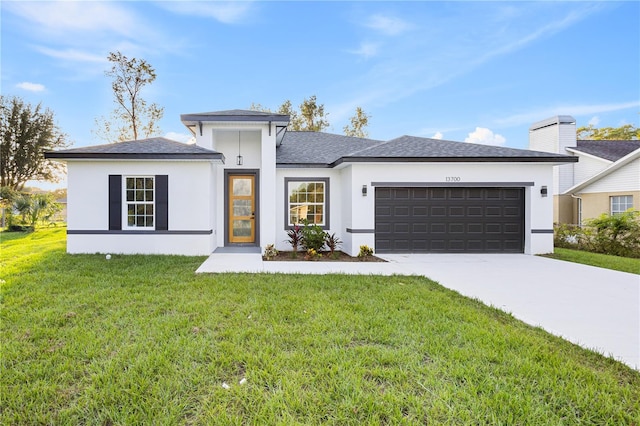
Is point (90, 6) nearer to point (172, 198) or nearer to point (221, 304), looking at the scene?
point (172, 198)

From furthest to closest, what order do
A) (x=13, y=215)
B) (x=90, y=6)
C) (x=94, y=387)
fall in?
(x=13, y=215), (x=90, y=6), (x=94, y=387)

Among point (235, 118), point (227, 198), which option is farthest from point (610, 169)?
point (227, 198)

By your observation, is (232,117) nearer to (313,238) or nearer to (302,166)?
(302,166)

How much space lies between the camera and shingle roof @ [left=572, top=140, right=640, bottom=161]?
18.3m

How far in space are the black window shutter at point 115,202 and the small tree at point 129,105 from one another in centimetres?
1527

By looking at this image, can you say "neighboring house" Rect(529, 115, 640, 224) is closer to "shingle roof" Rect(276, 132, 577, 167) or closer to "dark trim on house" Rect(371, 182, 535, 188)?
"shingle roof" Rect(276, 132, 577, 167)

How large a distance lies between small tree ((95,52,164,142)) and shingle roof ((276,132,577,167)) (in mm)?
14501

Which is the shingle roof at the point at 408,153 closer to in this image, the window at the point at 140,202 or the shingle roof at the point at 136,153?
the shingle roof at the point at 136,153

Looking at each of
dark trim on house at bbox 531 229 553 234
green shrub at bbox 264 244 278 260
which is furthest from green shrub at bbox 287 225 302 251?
dark trim on house at bbox 531 229 553 234

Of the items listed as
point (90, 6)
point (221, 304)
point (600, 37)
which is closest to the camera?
point (221, 304)

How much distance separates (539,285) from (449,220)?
4383 millimetres

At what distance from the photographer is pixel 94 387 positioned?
2688 millimetres

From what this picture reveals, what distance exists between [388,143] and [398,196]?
83.4 inches

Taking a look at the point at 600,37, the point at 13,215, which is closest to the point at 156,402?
the point at 600,37
